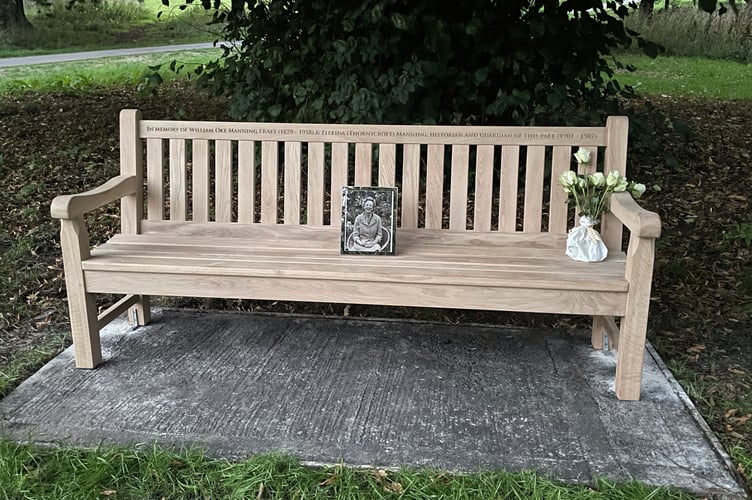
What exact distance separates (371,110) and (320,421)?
3.07 m

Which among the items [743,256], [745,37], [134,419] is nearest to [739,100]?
[745,37]

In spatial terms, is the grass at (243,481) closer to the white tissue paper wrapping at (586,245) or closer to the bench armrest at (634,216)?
the bench armrest at (634,216)

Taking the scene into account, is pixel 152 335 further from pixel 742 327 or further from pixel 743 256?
pixel 743 256

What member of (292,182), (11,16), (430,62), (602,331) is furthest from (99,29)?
(602,331)

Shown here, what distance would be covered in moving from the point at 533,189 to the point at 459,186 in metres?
0.36

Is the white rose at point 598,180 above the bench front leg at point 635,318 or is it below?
above

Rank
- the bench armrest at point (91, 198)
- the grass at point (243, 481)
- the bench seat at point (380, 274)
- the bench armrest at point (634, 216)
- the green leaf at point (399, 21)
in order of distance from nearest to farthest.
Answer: the grass at point (243, 481) < the bench armrest at point (634, 216) < the bench seat at point (380, 274) < the bench armrest at point (91, 198) < the green leaf at point (399, 21)

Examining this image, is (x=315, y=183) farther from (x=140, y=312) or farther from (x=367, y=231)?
(x=140, y=312)

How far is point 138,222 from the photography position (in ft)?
13.0

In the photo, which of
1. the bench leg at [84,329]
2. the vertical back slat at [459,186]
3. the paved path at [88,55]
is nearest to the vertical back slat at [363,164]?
the vertical back slat at [459,186]

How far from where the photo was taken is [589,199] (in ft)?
11.6

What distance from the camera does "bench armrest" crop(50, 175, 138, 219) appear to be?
3.31 m

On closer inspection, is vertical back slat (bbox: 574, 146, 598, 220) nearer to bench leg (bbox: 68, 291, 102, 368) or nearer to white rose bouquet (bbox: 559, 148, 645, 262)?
white rose bouquet (bbox: 559, 148, 645, 262)

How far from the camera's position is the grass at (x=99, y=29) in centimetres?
1458
